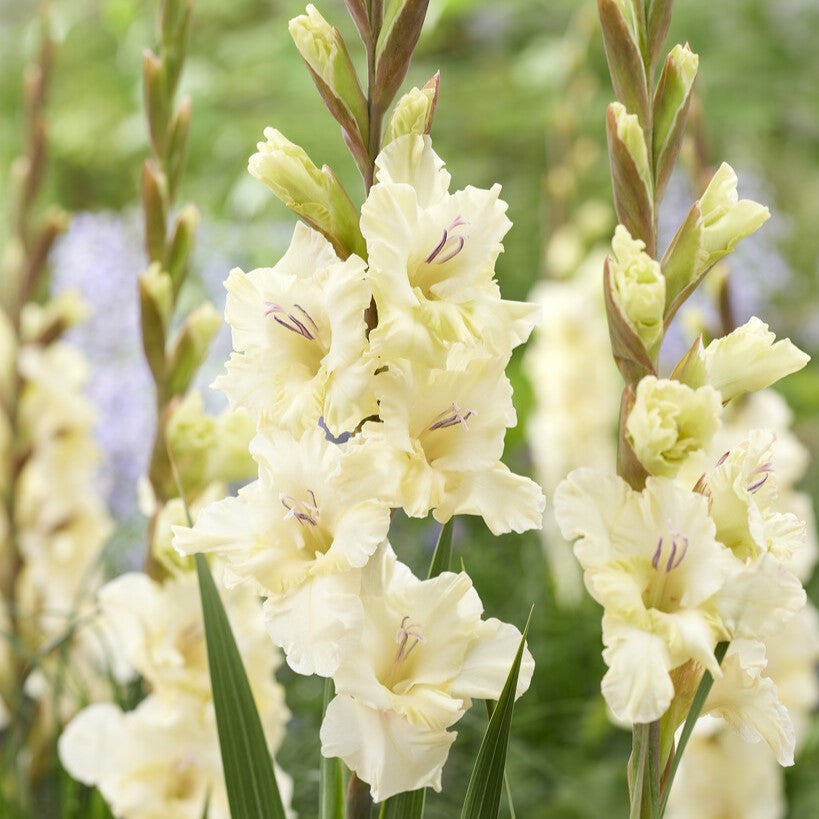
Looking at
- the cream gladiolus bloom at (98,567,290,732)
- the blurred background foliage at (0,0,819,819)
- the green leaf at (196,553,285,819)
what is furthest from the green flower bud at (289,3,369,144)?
the blurred background foliage at (0,0,819,819)

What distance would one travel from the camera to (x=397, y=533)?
1.66 m

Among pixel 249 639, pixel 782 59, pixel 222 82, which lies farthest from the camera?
pixel 782 59

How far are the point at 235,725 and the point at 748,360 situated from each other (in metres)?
0.29

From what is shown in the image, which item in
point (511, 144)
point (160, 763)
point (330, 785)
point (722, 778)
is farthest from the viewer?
point (511, 144)

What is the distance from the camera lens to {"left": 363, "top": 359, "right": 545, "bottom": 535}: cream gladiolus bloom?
45cm

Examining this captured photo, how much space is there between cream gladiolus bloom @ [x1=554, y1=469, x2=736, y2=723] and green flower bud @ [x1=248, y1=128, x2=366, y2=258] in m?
0.15

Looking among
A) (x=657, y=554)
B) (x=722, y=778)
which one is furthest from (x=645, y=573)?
(x=722, y=778)

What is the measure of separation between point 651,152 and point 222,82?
6.35 ft

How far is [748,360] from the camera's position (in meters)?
0.47

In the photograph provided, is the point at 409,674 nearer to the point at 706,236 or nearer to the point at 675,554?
the point at 675,554

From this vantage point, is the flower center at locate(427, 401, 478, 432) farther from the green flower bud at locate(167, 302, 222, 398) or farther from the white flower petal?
the green flower bud at locate(167, 302, 222, 398)

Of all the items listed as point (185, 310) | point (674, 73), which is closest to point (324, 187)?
→ point (674, 73)

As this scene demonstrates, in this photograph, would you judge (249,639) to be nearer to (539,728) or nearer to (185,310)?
(539,728)

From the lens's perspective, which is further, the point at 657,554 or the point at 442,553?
the point at 442,553
